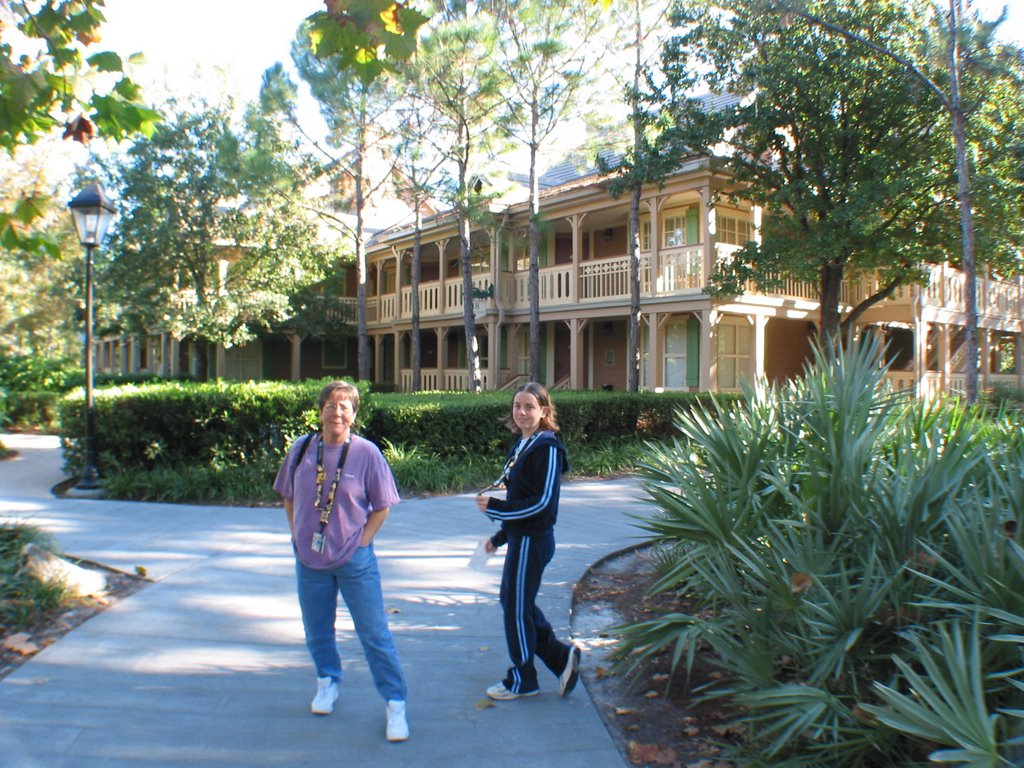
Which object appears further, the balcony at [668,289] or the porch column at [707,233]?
the balcony at [668,289]

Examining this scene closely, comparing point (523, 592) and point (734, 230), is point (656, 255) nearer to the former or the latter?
point (734, 230)

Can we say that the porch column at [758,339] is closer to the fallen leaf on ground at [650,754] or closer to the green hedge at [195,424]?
the green hedge at [195,424]

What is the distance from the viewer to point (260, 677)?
13.9ft

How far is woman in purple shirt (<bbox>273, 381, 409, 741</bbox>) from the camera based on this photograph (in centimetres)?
360

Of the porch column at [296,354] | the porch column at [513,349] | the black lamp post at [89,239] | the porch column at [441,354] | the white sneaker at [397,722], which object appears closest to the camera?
the white sneaker at [397,722]

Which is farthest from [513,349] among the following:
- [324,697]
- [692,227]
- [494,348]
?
[324,697]

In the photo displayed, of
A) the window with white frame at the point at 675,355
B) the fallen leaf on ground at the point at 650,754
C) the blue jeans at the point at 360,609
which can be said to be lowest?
the fallen leaf on ground at the point at 650,754

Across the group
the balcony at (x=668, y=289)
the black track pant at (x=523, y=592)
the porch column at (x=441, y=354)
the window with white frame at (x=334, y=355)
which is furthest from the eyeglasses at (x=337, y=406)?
the window with white frame at (x=334, y=355)

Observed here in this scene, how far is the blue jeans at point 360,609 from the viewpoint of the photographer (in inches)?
143

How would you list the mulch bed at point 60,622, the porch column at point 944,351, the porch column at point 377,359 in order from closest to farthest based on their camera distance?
1. the mulch bed at point 60,622
2. the porch column at point 944,351
3. the porch column at point 377,359

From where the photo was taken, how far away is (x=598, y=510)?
30.0 ft

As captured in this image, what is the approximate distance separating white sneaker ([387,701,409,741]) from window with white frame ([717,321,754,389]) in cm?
1708

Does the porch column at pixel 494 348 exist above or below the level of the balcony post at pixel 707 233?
below

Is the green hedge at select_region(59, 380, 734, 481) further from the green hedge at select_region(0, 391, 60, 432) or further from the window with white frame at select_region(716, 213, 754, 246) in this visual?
the window with white frame at select_region(716, 213, 754, 246)
